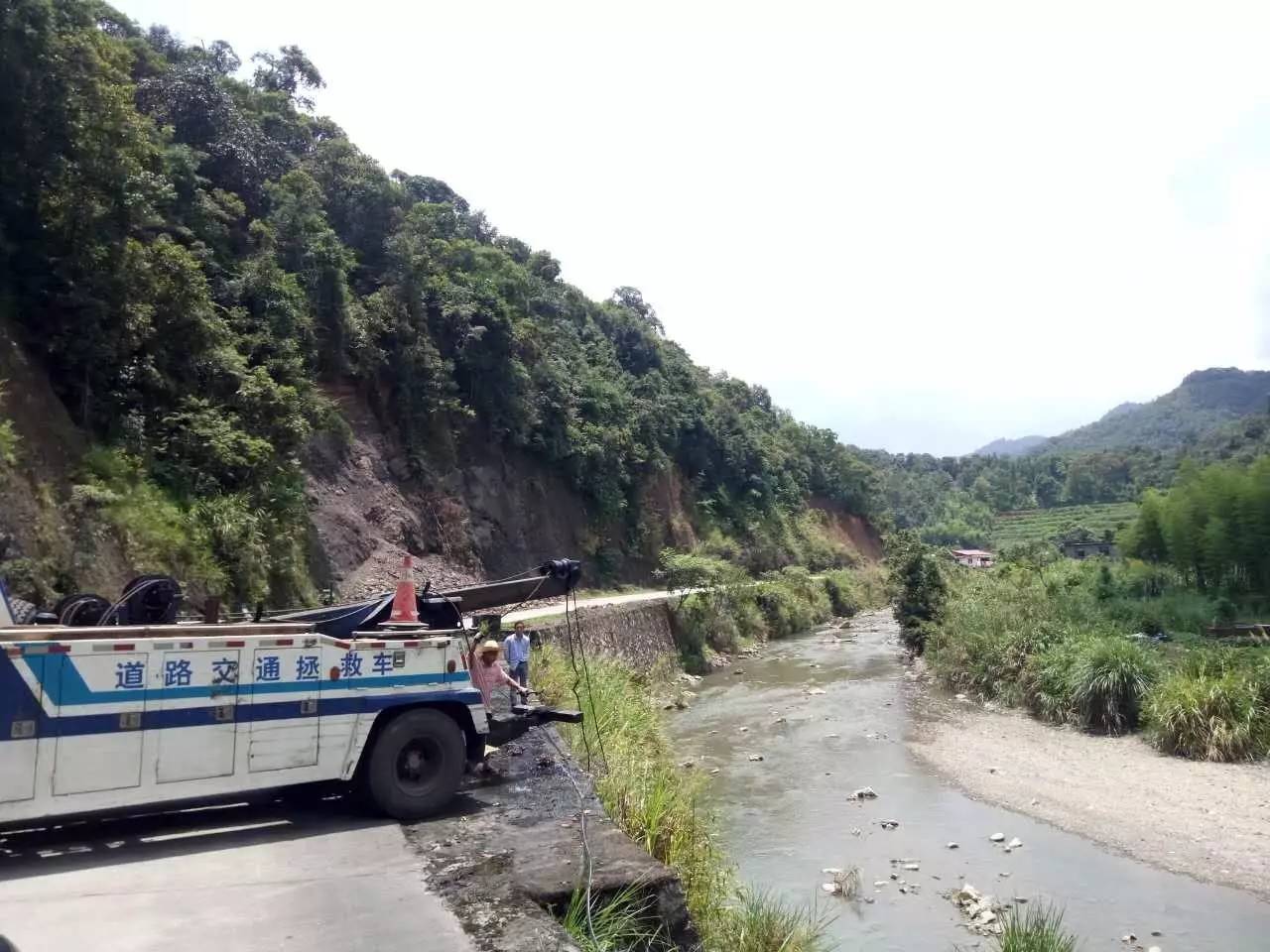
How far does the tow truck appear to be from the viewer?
20.4ft

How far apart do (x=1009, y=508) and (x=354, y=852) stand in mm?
119879

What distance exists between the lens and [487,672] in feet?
32.9

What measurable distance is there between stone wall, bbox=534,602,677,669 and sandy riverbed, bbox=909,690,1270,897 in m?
9.21

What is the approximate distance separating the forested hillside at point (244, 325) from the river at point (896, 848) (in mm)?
11051

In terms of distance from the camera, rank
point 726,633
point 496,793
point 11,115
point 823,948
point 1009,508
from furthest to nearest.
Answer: point 1009,508, point 726,633, point 11,115, point 823,948, point 496,793

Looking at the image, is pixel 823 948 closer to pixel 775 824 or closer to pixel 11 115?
pixel 775 824

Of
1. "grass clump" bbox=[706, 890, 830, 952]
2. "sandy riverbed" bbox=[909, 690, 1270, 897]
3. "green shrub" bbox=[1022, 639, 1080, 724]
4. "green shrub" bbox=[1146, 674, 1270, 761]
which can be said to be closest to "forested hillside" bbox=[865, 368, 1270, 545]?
"green shrub" bbox=[1022, 639, 1080, 724]

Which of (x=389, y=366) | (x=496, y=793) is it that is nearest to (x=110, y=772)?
(x=496, y=793)

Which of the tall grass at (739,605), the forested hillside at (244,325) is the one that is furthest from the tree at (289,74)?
the tall grass at (739,605)

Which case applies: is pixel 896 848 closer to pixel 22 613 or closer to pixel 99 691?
pixel 99 691

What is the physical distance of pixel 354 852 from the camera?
6.92 meters

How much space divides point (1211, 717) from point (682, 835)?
14.1 m

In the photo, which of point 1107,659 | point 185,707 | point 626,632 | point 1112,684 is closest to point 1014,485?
point 626,632

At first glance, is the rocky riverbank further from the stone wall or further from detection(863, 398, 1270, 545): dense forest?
detection(863, 398, 1270, 545): dense forest
